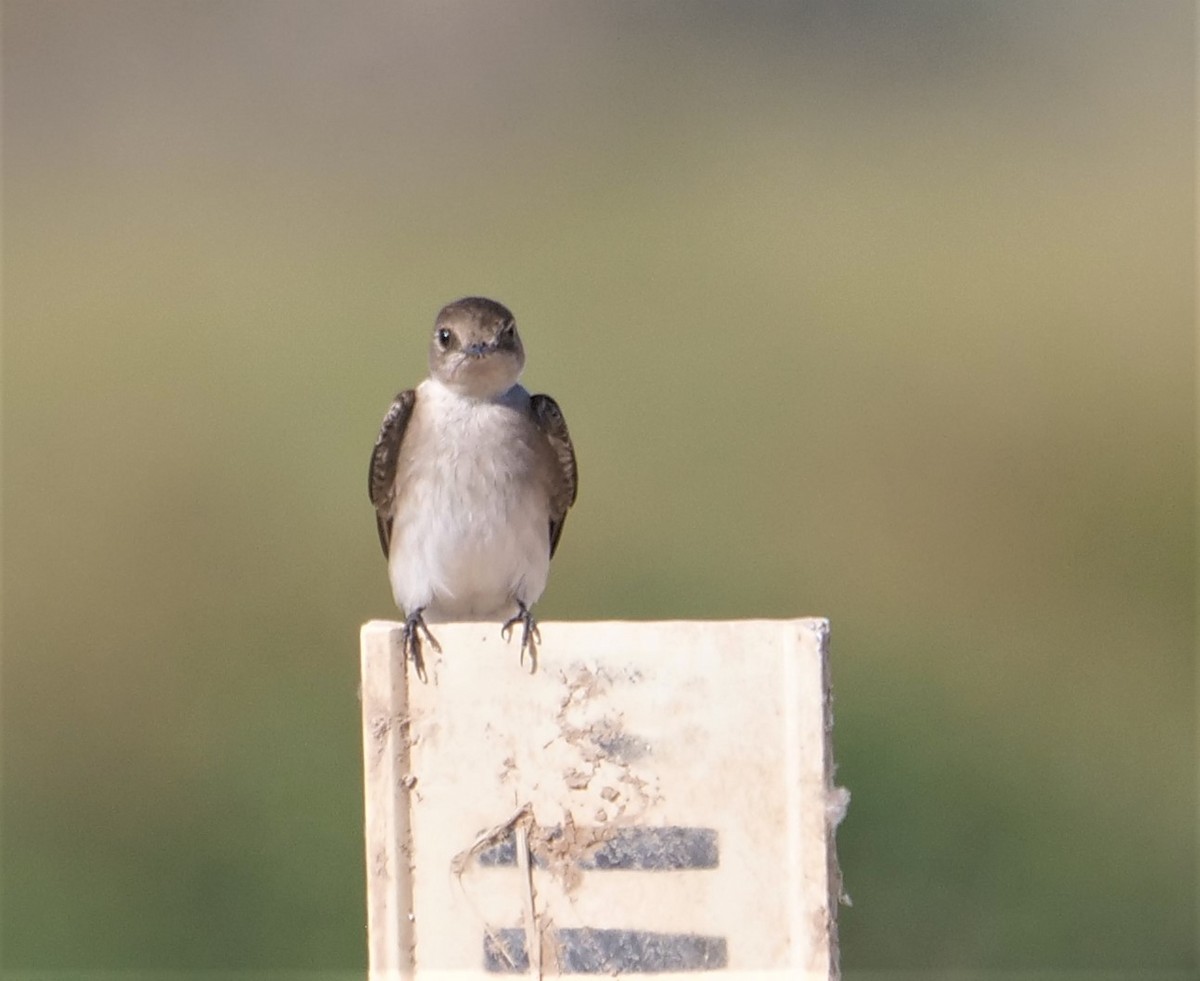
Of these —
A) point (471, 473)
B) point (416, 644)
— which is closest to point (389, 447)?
point (471, 473)

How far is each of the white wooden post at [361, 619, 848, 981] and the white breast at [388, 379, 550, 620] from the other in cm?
156

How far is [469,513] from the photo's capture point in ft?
14.6

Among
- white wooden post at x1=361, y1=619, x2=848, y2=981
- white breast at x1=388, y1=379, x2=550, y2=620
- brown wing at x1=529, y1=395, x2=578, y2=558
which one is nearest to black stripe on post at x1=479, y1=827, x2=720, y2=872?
white wooden post at x1=361, y1=619, x2=848, y2=981

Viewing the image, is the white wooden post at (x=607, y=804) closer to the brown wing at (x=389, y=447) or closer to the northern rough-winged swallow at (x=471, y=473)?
the northern rough-winged swallow at (x=471, y=473)

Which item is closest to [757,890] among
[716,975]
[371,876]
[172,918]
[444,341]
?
[716,975]

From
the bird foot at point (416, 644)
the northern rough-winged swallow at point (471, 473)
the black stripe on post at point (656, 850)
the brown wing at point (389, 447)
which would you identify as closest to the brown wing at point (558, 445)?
the northern rough-winged swallow at point (471, 473)

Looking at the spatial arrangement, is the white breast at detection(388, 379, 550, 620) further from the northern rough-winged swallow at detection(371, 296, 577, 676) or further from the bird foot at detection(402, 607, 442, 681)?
the bird foot at detection(402, 607, 442, 681)

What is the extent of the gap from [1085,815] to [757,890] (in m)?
4.41

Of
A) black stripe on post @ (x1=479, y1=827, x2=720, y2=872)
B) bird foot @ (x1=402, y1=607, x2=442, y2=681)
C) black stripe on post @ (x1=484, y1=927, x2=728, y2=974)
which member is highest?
bird foot @ (x1=402, y1=607, x2=442, y2=681)

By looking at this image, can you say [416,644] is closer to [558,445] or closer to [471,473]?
[471,473]

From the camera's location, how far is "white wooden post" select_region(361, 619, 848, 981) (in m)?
2.66

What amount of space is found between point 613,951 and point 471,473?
6.03 ft

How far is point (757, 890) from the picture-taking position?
2.70 m

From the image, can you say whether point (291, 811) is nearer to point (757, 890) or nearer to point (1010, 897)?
point (1010, 897)
